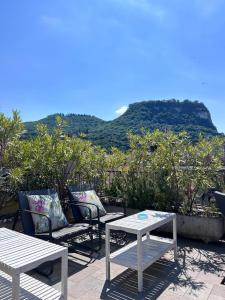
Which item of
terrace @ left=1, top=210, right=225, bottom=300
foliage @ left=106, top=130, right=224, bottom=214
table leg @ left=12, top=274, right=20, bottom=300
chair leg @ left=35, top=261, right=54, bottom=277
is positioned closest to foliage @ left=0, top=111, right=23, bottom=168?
chair leg @ left=35, top=261, right=54, bottom=277

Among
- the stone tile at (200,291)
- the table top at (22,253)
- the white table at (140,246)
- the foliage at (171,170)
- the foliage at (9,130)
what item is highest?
the foliage at (9,130)

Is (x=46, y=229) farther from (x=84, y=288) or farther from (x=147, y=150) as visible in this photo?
(x=147, y=150)

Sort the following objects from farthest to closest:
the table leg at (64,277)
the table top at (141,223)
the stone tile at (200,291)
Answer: the table top at (141,223)
the stone tile at (200,291)
the table leg at (64,277)

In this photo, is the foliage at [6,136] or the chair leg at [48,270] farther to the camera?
the foliage at [6,136]

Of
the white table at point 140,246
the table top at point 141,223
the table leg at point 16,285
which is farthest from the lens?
the table top at point 141,223

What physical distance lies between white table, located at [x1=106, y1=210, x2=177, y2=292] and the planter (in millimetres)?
983

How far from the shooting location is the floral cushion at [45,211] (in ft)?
11.4

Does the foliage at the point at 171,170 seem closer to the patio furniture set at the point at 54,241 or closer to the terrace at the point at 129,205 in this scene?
the terrace at the point at 129,205

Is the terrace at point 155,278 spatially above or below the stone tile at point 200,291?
above

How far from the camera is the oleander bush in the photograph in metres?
4.35

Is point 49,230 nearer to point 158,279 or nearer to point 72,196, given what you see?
point 72,196

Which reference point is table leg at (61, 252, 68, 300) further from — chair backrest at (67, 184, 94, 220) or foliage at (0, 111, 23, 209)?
foliage at (0, 111, 23, 209)

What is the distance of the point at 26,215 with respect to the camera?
3523 millimetres

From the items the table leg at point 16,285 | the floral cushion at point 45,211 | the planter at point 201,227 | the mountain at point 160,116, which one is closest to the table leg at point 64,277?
the table leg at point 16,285
